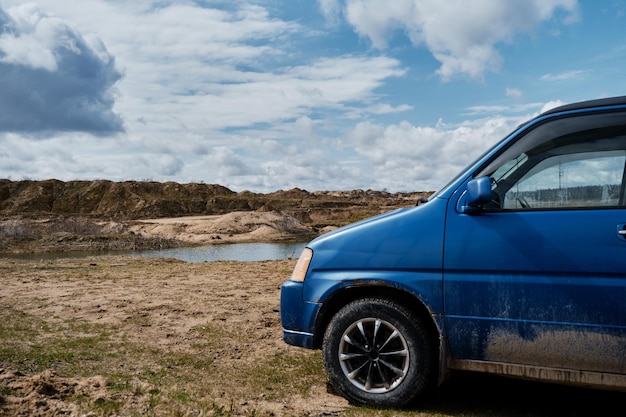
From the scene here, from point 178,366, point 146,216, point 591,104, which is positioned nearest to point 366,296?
point 591,104

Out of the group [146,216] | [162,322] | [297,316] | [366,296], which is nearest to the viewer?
[366,296]

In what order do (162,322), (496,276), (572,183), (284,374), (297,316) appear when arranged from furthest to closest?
(162,322), (284,374), (297,316), (572,183), (496,276)

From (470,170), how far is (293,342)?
1968 mm

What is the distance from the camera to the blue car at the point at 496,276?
335 centimetres

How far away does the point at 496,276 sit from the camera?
3531 millimetres

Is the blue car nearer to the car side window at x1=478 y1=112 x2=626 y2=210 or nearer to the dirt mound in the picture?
the car side window at x1=478 y1=112 x2=626 y2=210

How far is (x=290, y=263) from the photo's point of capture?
1504cm

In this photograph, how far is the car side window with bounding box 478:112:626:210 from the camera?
358 centimetres

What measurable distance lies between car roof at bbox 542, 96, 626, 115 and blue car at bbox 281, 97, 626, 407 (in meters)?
0.01


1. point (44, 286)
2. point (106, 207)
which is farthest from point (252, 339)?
point (106, 207)

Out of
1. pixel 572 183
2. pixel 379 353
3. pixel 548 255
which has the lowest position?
pixel 379 353

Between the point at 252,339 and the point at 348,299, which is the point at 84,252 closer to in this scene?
the point at 252,339

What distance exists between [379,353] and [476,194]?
4.52ft

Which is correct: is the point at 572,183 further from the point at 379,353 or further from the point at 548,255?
the point at 379,353
